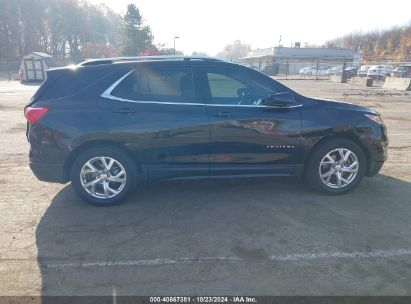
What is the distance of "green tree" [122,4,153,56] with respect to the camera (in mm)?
51344

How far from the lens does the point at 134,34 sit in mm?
51562

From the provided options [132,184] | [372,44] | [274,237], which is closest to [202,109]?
[132,184]

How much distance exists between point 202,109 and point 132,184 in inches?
52.1

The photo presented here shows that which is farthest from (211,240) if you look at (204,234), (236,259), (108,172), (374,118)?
(374,118)

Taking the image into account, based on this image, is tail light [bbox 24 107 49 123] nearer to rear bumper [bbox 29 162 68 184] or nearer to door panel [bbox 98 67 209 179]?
rear bumper [bbox 29 162 68 184]

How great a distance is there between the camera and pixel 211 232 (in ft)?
11.5

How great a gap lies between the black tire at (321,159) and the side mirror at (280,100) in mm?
758

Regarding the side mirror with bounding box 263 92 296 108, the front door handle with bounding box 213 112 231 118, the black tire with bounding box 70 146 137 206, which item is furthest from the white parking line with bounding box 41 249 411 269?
the side mirror with bounding box 263 92 296 108

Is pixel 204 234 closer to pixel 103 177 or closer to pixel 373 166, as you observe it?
pixel 103 177

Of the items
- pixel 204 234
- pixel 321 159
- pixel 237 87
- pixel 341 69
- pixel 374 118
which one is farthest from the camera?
pixel 341 69

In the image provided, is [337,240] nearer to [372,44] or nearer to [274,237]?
[274,237]

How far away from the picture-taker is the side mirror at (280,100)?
13.3 ft

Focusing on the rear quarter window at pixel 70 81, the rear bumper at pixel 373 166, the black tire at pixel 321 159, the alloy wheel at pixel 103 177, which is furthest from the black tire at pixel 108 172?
the rear bumper at pixel 373 166

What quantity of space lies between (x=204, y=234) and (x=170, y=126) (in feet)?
4.53
